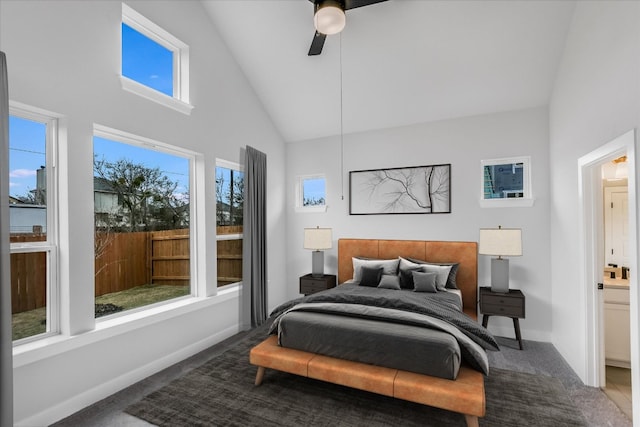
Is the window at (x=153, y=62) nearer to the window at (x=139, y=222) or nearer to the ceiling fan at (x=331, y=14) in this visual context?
the window at (x=139, y=222)

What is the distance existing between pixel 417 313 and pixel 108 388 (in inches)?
107

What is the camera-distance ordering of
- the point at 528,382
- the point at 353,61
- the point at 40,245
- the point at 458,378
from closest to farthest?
the point at 458,378
the point at 40,245
the point at 528,382
the point at 353,61

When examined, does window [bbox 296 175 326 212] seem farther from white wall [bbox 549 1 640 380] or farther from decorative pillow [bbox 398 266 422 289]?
white wall [bbox 549 1 640 380]

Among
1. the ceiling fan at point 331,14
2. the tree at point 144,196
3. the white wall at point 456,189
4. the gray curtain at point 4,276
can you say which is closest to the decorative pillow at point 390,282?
the white wall at point 456,189

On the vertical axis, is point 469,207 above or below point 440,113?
below

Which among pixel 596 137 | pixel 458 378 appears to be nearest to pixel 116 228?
pixel 458 378

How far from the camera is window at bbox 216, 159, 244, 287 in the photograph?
159 inches

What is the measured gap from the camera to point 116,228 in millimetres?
2939

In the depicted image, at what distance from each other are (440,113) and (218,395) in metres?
4.25

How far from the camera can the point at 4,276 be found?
195cm

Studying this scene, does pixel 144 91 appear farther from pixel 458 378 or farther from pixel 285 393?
pixel 458 378

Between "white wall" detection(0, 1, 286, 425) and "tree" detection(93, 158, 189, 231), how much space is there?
0.29m

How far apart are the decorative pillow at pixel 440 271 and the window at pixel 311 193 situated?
1.93 metres

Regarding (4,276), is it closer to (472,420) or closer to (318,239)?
(472,420)
